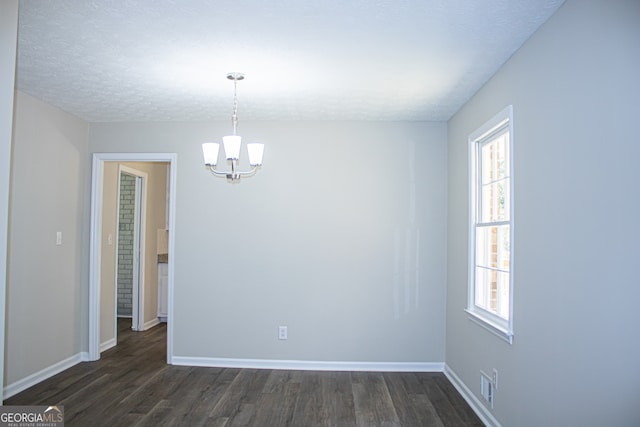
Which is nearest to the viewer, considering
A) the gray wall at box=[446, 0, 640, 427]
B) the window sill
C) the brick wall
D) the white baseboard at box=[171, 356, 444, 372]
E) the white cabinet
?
the gray wall at box=[446, 0, 640, 427]

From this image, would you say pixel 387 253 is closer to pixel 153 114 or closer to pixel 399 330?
pixel 399 330

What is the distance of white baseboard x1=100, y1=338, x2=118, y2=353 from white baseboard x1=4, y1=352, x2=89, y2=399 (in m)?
0.41

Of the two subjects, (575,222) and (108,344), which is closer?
(575,222)

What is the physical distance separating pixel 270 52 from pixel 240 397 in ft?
8.75

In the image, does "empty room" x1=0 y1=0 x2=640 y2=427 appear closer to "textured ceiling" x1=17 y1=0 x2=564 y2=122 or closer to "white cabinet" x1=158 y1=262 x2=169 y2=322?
"textured ceiling" x1=17 y1=0 x2=564 y2=122

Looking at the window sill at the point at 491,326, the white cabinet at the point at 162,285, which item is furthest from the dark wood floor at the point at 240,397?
the white cabinet at the point at 162,285

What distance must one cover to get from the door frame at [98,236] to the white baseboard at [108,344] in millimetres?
381

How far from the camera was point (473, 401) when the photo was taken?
11.5ft

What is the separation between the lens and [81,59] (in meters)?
3.04

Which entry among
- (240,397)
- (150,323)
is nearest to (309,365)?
(240,397)

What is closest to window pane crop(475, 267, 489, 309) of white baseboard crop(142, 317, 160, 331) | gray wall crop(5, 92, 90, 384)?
gray wall crop(5, 92, 90, 384)

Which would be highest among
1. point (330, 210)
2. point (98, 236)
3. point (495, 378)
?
point (330, 210)

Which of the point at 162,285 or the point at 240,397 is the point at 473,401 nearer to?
the point at 240,397

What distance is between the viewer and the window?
302 centimetres
